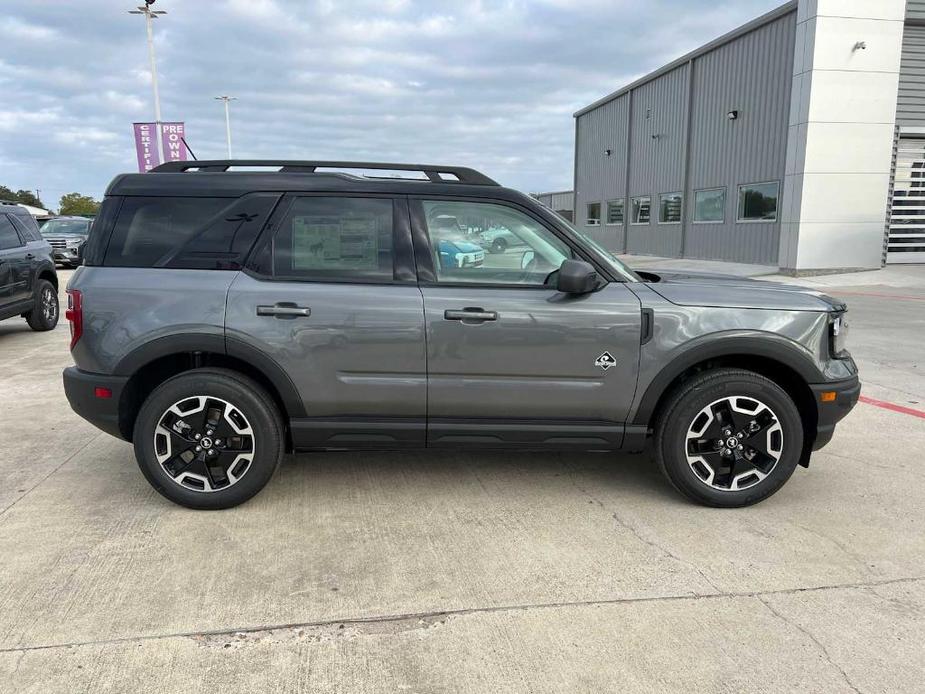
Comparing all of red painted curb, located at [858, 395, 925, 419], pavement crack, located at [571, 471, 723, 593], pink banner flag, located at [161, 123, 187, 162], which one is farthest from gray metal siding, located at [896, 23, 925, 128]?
pink banner flag, located at [161, 123, 187, 162]

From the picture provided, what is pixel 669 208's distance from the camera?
25.0m

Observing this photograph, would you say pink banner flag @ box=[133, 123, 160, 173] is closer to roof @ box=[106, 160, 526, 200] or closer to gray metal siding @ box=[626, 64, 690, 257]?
gray metal siding @ box=[626, 64, 690, 257]

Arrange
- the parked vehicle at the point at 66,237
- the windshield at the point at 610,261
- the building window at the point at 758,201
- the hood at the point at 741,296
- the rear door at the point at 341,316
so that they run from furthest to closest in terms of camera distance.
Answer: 1. the parked vehicle at the point at 66,237
2. the building window at the point at 758,201
3. the windshield at the point at 610,261
4. the hood at the point at 741,296
5. the rear door at the point at 341,316

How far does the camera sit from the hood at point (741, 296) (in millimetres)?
3703

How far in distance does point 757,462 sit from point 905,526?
80 cm

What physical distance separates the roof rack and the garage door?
1832cm

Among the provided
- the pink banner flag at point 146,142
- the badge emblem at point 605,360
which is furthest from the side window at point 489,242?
the pink banner flag at point 146,142

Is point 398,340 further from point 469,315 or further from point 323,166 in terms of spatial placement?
point 323,166

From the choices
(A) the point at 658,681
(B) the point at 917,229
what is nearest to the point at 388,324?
(A) the point at 658,681

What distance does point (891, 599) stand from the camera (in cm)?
294

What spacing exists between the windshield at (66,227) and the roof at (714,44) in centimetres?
2083

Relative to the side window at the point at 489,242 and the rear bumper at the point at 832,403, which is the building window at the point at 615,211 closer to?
the rear bumper at the point at 832,403

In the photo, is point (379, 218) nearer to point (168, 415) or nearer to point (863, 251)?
point (168, 415)

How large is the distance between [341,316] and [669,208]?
77.0ft
